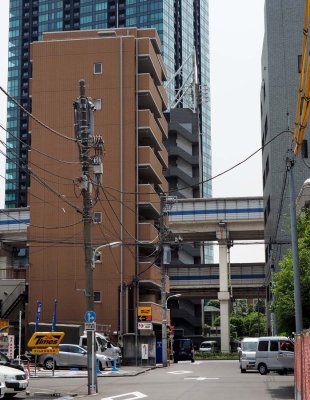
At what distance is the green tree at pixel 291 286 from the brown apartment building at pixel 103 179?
102 feet

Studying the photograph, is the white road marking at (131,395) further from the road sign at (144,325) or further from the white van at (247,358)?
the road sign at (144,325)

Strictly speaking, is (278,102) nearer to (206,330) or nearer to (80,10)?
(206,330)

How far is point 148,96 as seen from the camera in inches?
2427

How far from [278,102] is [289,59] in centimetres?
386

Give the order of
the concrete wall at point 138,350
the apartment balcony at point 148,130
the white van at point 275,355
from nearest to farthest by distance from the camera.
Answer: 1. the white van at point 275,355
2. the concrete wall at point 138,350
3. the apartment balcony at point 148,130

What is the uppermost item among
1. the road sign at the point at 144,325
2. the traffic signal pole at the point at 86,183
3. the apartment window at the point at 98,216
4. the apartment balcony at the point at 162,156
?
the apartment balcony at the point at 162,156

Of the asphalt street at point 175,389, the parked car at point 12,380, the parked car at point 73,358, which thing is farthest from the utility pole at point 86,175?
the parked car at point 73,358

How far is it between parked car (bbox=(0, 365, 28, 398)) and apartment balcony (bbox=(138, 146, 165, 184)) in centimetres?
3781

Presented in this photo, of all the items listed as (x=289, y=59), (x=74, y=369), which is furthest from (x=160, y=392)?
(x=289, y=59)

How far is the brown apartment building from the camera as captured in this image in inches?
2307

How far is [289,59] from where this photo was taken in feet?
197

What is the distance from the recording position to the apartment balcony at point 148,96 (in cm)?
6069

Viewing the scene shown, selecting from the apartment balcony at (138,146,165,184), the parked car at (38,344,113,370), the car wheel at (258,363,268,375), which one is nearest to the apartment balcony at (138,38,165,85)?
the apartment balcony at (138,146,165,184)

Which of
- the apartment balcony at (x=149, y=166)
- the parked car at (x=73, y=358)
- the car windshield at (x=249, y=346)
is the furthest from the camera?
the apartment balcony at (x=149, y=166)
